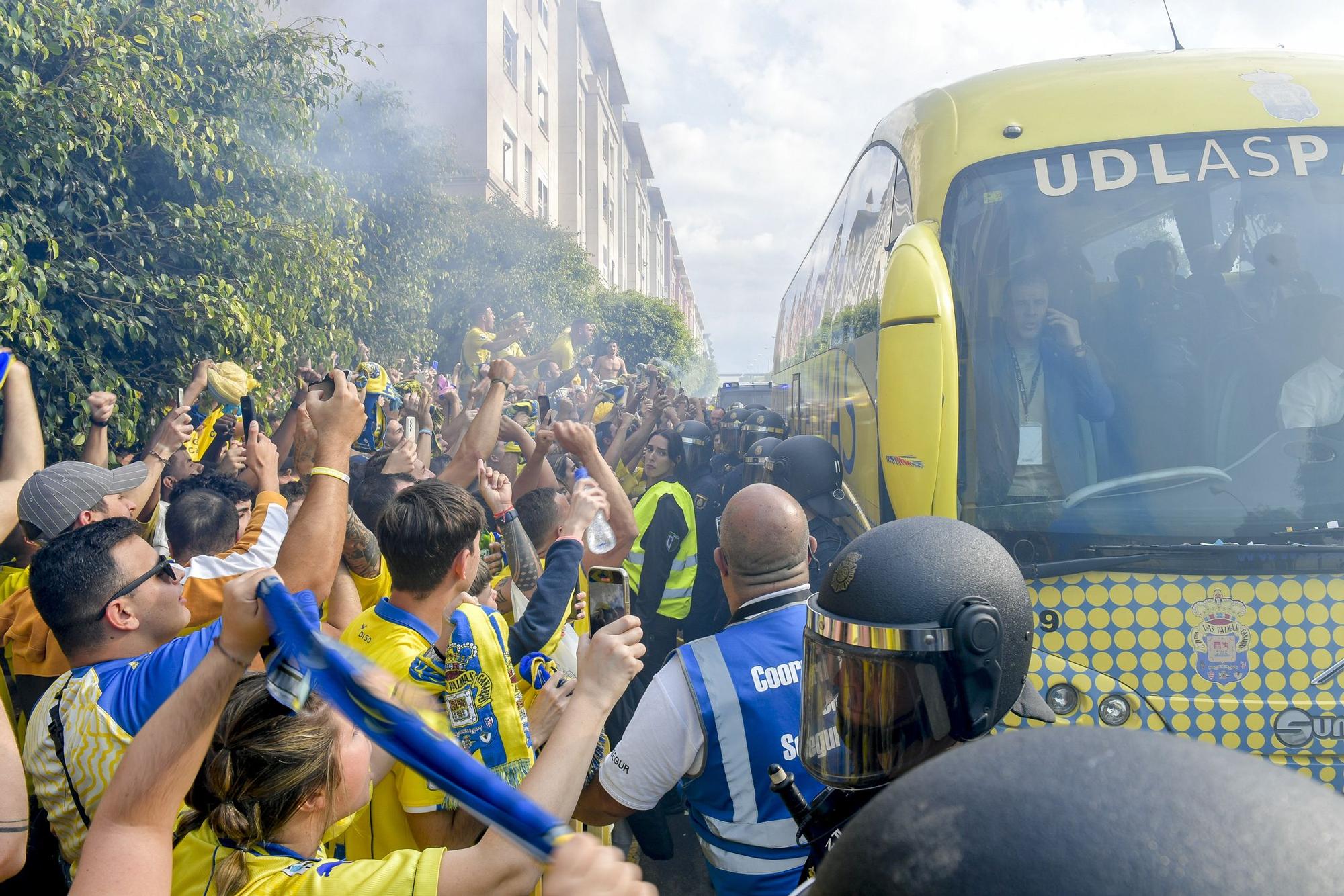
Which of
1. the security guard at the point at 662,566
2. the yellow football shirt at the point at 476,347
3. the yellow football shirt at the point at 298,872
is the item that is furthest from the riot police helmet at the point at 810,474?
the yellow football shirt at the point at 476,347

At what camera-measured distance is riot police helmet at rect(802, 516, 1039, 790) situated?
1.67 m

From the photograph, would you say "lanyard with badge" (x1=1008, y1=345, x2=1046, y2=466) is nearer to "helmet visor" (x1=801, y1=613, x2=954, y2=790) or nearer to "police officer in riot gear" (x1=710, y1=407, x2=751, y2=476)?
"helmet visor" (x1=801, y1=613, x2=954, y2=790)

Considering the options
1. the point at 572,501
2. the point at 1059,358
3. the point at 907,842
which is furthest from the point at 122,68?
the point at 907,842

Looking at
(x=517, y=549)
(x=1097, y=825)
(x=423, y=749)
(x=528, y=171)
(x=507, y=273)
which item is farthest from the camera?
(x=528, y=171)

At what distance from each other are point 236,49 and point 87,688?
6.08 meters

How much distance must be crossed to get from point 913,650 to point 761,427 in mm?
9648

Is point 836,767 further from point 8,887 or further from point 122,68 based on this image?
point 122,68

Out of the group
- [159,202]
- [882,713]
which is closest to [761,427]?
[159,202]

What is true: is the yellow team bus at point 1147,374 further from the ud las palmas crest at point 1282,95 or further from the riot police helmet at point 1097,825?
the riot police helmet at point 1097,825

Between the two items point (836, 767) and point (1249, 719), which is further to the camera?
point (1249, 719)

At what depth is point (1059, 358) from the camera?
3.74 meters

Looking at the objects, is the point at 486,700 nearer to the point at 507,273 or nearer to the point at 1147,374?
the point at 1147,374

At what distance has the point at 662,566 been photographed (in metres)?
5.32

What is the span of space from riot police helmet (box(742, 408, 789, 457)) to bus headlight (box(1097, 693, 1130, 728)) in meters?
6.92
